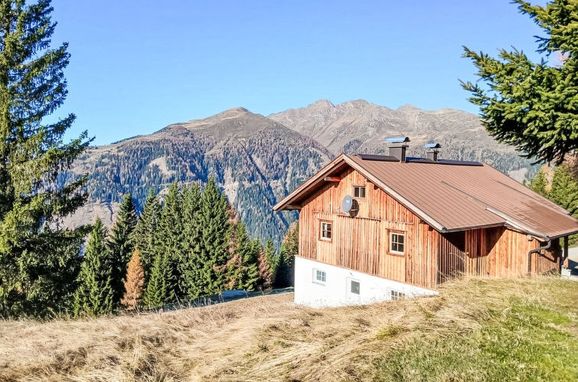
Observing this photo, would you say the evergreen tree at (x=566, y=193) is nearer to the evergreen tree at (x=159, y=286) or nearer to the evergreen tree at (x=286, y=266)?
the evergreen tree at (x=286, y=266)

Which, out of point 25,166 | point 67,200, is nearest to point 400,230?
point 67,200

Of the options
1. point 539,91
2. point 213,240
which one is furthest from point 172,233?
point 539,91

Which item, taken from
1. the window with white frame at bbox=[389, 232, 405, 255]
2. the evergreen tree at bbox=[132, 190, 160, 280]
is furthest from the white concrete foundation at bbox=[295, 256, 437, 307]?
the evergreen tree at bbox=[132, 190, 160, 280]

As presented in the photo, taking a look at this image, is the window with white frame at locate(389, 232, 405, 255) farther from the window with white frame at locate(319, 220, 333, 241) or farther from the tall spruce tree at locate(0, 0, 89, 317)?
the tall spruce tree at locate(0, 0, 89, 317)

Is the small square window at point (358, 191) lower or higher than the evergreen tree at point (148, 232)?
higher

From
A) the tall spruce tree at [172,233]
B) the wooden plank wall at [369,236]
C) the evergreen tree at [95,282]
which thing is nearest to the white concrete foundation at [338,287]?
the wooden plank wall at [369,236]

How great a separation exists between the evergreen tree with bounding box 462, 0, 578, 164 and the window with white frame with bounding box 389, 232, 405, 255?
8.12 meters

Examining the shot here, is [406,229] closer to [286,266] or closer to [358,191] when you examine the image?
[358,191]

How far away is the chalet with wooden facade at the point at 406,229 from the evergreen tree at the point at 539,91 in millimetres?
6001

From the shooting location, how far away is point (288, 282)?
69312 mm

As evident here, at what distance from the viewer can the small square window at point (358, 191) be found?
2139 cm

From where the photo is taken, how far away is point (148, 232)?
6238 centimetres

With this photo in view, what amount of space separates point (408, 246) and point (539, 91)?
10449mm

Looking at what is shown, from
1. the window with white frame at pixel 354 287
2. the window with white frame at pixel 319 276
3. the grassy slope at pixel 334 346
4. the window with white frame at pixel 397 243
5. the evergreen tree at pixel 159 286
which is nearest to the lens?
the grassy slope at pixel 334 346
